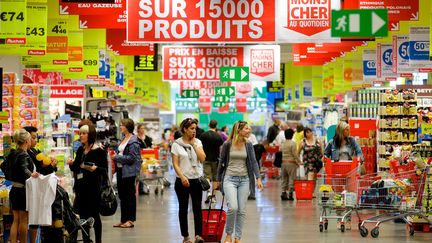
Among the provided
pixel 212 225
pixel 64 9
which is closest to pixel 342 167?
pixel 212 225

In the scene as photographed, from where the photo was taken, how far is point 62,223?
12.7 metres

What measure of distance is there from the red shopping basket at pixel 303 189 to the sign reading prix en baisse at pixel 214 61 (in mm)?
5292

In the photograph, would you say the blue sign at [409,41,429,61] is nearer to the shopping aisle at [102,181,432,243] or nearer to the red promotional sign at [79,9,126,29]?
the shopping aisle at [102,181,432,243]

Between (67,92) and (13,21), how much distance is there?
786 cm

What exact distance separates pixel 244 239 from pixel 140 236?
1632 mm

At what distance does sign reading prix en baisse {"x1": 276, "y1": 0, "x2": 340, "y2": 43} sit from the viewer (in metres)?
17.1

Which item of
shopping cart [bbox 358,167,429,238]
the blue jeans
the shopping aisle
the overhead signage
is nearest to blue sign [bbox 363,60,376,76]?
the shopping aisle

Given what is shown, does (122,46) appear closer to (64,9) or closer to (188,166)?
(64,9)

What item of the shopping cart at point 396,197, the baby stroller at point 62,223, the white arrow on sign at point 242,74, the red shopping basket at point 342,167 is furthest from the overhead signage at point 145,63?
the baby stroller at point 62,223

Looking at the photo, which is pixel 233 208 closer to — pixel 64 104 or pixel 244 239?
pixel 244 239

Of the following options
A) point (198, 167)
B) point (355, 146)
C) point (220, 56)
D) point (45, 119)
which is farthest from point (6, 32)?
A: point (220, 56)

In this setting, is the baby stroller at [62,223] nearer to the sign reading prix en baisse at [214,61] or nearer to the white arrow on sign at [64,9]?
the white arrow on sign at [64,9]

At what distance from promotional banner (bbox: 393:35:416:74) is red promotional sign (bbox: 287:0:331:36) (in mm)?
6920

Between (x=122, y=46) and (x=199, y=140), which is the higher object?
(x=122, y=46)
